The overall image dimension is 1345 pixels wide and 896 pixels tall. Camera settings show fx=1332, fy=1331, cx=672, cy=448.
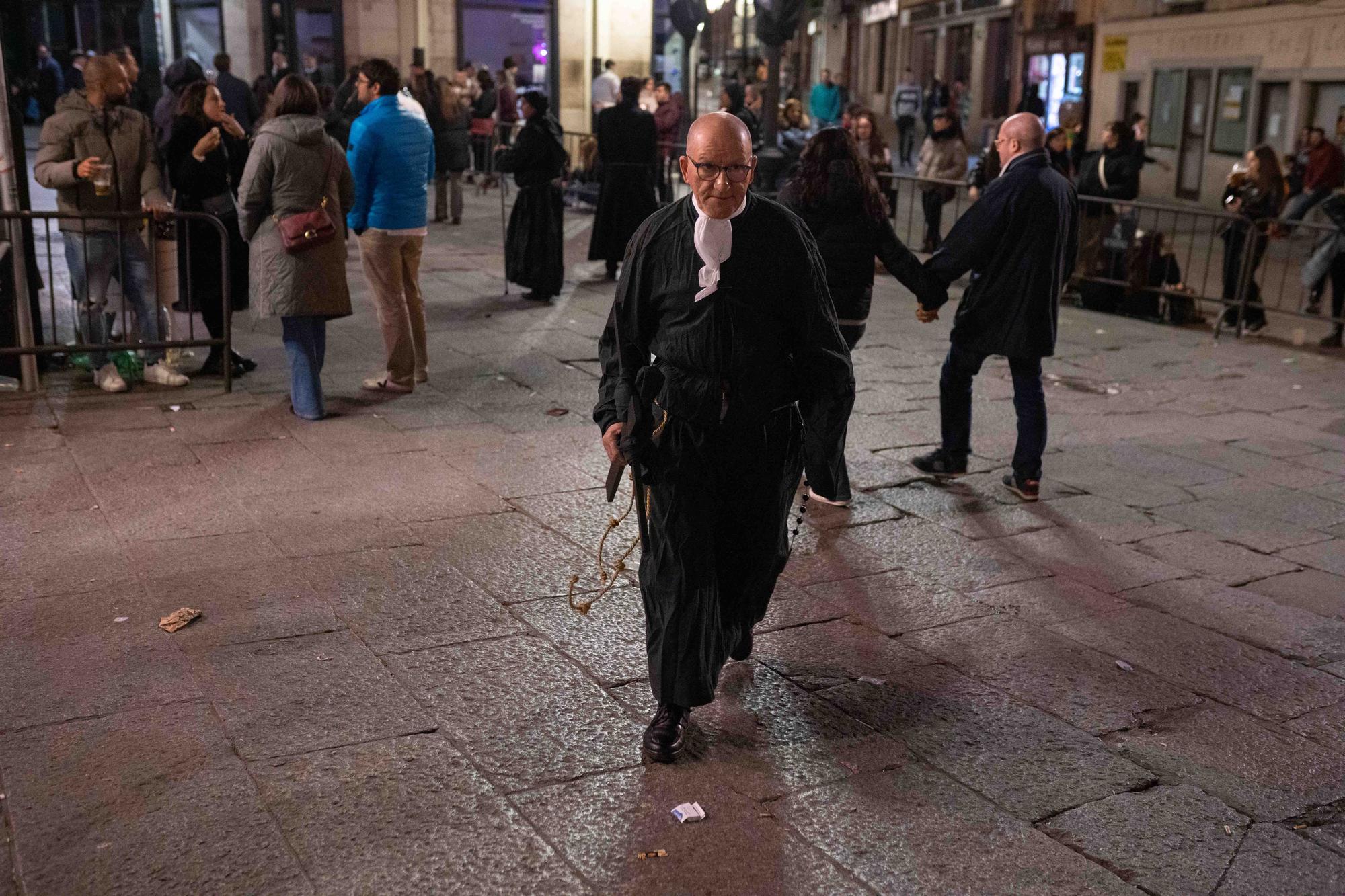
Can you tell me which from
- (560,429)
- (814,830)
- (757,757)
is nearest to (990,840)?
(814,830)

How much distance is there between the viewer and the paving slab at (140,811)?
3121 mm

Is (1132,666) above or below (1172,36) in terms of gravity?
below

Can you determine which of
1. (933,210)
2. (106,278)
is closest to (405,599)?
(106,278)

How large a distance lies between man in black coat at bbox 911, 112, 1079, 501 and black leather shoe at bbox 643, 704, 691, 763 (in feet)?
8.96

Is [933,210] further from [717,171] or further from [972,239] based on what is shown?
[717,171]

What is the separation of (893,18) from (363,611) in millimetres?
38374

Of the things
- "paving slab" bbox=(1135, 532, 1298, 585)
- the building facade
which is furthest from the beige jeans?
the building facade

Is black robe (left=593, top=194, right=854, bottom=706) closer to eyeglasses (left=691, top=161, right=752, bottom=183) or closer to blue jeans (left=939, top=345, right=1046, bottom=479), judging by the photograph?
eyeglasses (left=691, top=161, right=752, bottom=183)

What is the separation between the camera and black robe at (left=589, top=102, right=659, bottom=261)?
1198 cm

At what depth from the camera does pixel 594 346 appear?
935 cm

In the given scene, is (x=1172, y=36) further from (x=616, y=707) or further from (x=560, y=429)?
(x=616, y=707)

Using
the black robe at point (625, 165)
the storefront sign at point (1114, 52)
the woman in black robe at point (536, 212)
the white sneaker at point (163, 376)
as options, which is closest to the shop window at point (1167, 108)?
the storefront sign at point (1114, 52)

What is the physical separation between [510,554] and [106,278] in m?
3.75

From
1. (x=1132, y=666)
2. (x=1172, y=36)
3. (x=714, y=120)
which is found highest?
(x=1172, y=36)
